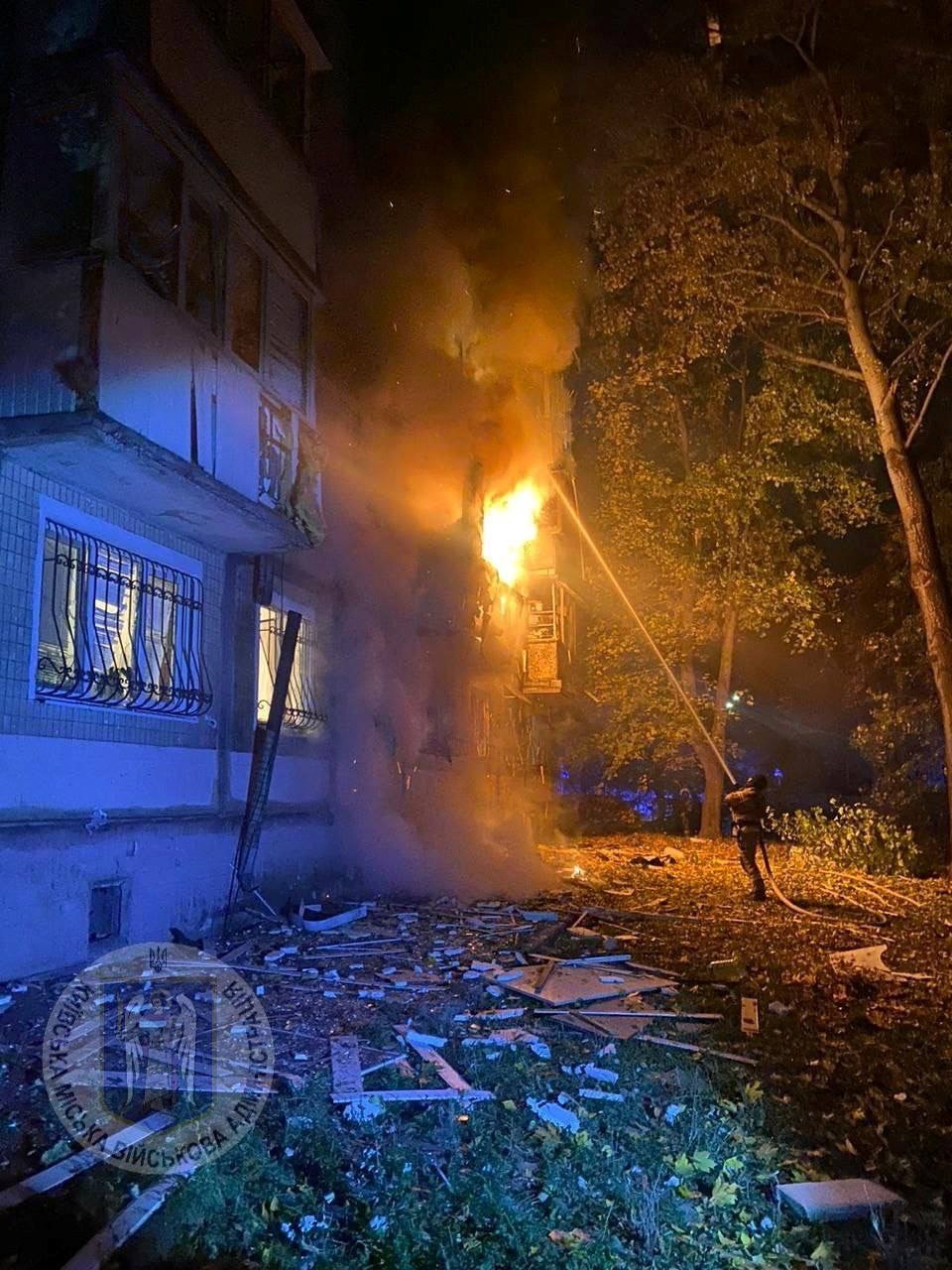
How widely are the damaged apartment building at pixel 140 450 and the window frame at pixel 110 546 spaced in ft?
0.07

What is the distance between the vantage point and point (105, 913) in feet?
23.6

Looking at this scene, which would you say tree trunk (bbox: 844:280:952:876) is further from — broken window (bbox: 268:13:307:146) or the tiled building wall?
the tiled building wall

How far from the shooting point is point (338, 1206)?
11.0 feet

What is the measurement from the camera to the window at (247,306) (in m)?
8.91

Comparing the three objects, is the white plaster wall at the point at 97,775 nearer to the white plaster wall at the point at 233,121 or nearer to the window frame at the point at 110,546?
the window frame at the point at 110,546

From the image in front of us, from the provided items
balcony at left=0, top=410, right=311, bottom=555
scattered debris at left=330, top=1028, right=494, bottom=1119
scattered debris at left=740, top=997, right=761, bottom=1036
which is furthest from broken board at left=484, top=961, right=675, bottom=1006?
balcony at left=0, top=410, right=311, bottom=555

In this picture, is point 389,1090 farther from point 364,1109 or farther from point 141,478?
point 141,478

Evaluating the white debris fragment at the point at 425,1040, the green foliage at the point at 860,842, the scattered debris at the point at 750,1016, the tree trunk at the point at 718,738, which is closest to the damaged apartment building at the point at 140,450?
the white debris fragment at the point at 425,1040

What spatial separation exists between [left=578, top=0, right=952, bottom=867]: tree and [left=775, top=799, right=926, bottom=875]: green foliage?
7.52 feet

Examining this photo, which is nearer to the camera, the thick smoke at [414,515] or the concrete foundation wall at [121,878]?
the concrete foundation wall at [121,878]

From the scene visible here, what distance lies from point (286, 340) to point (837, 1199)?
8.79 metres

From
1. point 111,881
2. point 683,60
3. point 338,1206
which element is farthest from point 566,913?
point 683,60

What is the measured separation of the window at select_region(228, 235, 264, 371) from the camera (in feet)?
29.2

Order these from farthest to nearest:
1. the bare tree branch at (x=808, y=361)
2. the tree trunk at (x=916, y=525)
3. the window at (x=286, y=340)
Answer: the bare tree branch at (x=808, y=361), the tree trunk at (x=916, y=525), the window at (x=286, y=340)
